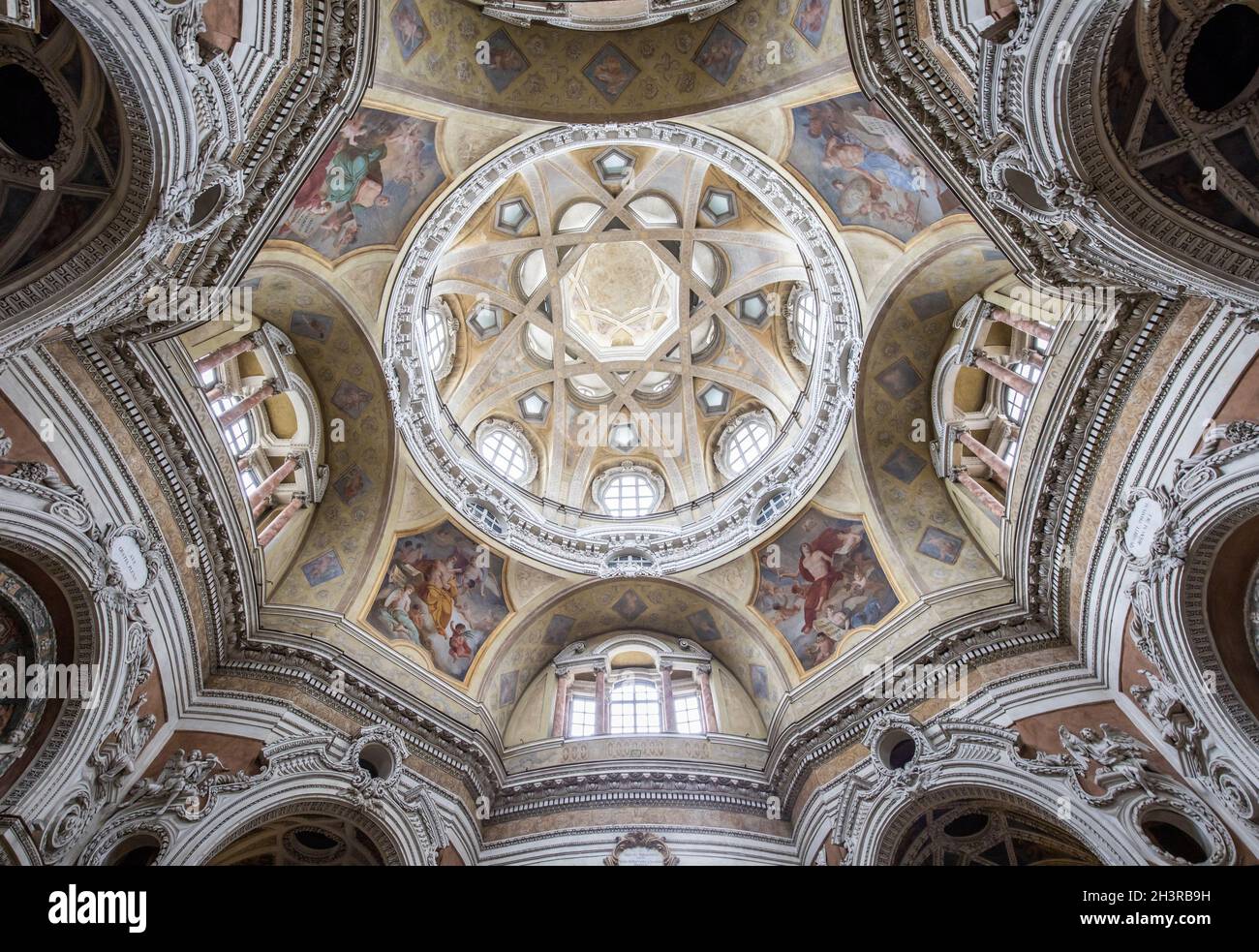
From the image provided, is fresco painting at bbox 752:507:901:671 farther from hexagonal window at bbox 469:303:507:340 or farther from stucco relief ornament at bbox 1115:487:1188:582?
hexagonal window at bbox 469:303:507:340

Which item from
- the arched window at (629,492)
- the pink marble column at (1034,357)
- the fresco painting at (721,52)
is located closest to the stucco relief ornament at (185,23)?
the fresco painting at (721,52)

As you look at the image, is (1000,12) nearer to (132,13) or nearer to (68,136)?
(132,13)

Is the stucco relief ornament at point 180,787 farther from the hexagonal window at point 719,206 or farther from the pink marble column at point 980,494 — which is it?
the hexagonal window at point 719,206

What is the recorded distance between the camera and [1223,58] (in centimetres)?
1144

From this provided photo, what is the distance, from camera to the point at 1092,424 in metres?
14.8

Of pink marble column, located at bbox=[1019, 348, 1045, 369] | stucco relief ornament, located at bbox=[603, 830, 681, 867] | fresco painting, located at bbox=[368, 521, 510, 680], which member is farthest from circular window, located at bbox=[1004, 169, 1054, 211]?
fresco painting, located at bbox=[368, 521, 510, 680]

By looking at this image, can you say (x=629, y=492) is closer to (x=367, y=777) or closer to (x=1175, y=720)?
(x=367, y=777)

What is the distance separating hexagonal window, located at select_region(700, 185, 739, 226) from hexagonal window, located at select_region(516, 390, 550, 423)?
7.90 meters

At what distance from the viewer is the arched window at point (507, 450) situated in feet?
88.9

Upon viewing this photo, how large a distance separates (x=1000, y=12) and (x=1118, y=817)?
37.9 ft

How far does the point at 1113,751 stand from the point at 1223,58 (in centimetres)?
996

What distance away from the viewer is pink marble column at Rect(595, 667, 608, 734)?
21.7 m

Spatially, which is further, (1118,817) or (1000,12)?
(1118,817)
